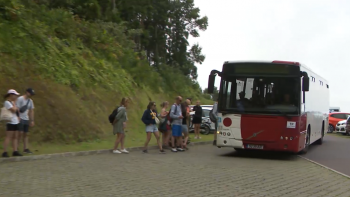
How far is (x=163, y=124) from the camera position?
Result: 50.6 feet

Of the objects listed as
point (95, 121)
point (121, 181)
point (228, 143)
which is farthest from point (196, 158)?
point (95, 121)

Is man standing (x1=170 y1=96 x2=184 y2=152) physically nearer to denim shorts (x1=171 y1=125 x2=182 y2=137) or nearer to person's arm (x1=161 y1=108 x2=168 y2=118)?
denim shorts (x1=171 y1=125 x2=182 y2=137)

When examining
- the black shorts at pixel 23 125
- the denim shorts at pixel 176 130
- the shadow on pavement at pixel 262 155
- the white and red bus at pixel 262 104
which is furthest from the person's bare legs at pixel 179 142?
the black shorts at pixel 23 125

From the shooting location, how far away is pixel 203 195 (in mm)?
7898

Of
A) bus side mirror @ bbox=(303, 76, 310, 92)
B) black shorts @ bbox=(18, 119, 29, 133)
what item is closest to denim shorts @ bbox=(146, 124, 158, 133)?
black shorts @ bbox=(18, 119, 29, 133)

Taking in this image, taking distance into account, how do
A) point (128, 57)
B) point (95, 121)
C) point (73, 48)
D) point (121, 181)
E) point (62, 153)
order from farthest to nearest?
point (128, 57), point (73, 48), point (95, 121), point (62, 153), point (121, 181)

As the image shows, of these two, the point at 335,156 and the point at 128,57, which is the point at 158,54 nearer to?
the point at 128,57

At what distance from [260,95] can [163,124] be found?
378cm

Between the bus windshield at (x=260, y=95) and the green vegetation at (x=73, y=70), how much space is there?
5.43 m

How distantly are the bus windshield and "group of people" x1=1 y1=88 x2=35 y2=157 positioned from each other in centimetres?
586

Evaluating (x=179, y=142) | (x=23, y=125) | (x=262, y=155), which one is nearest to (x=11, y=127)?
(x=23, y=125)

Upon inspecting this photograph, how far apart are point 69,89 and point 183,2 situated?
31.2m

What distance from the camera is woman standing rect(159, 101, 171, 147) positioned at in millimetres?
15126

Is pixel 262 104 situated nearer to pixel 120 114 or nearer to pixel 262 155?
pixel 262 155
